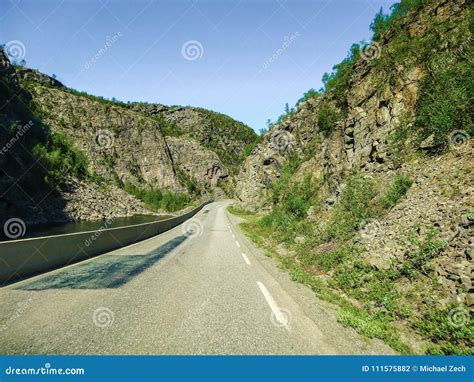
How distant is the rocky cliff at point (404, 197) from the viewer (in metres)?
4.81

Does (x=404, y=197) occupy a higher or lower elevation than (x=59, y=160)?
lower

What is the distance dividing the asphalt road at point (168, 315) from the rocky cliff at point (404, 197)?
0.87 m

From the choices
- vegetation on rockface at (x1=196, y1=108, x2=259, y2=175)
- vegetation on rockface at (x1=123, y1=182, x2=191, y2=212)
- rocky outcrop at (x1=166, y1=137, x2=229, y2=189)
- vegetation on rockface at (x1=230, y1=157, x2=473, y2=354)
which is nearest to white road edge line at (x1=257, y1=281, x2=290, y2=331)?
vegetation on rockface at (x1=230, y1=157, x2=473, y2=354)

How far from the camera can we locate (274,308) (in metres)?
5.33

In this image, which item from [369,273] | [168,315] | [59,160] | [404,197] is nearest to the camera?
[168,315]

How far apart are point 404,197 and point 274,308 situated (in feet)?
20.2

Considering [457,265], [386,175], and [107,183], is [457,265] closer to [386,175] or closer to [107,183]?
[386,175]

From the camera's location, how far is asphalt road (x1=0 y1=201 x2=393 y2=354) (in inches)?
148

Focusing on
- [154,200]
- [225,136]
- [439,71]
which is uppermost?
[225,136]

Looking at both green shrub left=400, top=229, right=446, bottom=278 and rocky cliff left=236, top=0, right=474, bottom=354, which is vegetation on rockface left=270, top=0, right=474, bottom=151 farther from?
green shrub left=400, top=229, right=446, bottom=278

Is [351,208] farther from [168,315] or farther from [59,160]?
[59,160]

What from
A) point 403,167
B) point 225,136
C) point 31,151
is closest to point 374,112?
point 403,167
